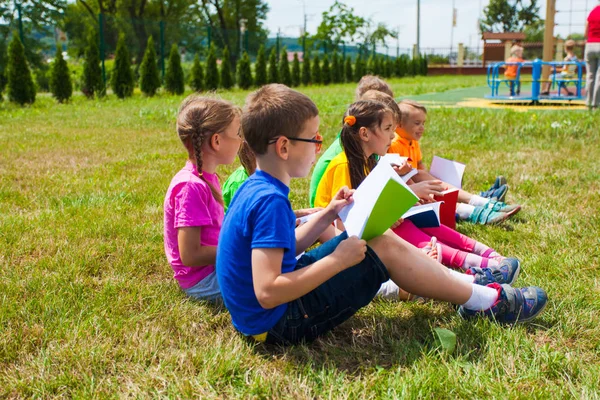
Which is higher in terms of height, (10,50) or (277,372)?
(10,50)

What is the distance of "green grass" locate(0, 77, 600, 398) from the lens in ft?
6.25

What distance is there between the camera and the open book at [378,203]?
188 centimetres

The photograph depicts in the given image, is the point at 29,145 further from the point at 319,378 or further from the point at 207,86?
the point at 207,86

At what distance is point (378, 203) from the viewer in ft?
6.21

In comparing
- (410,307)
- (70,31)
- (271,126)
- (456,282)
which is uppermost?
(70,31)

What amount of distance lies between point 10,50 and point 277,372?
49.4ft

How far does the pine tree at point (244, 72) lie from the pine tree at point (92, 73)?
20.7ft

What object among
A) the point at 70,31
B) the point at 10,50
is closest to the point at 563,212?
the point at 10,50

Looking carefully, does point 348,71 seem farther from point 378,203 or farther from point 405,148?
point 378,203

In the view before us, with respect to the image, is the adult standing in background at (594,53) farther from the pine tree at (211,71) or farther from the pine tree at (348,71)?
the pine tree at (348,71)

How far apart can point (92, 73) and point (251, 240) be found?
1600cm

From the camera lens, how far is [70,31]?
38.6m

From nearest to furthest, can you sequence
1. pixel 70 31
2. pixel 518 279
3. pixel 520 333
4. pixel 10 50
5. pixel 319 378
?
pixel 319 378 < pixel 520 333 < pixel 518 279 < pixel 10 50 < pixel 70 31

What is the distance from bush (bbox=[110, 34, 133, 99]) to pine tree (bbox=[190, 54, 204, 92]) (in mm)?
3218
